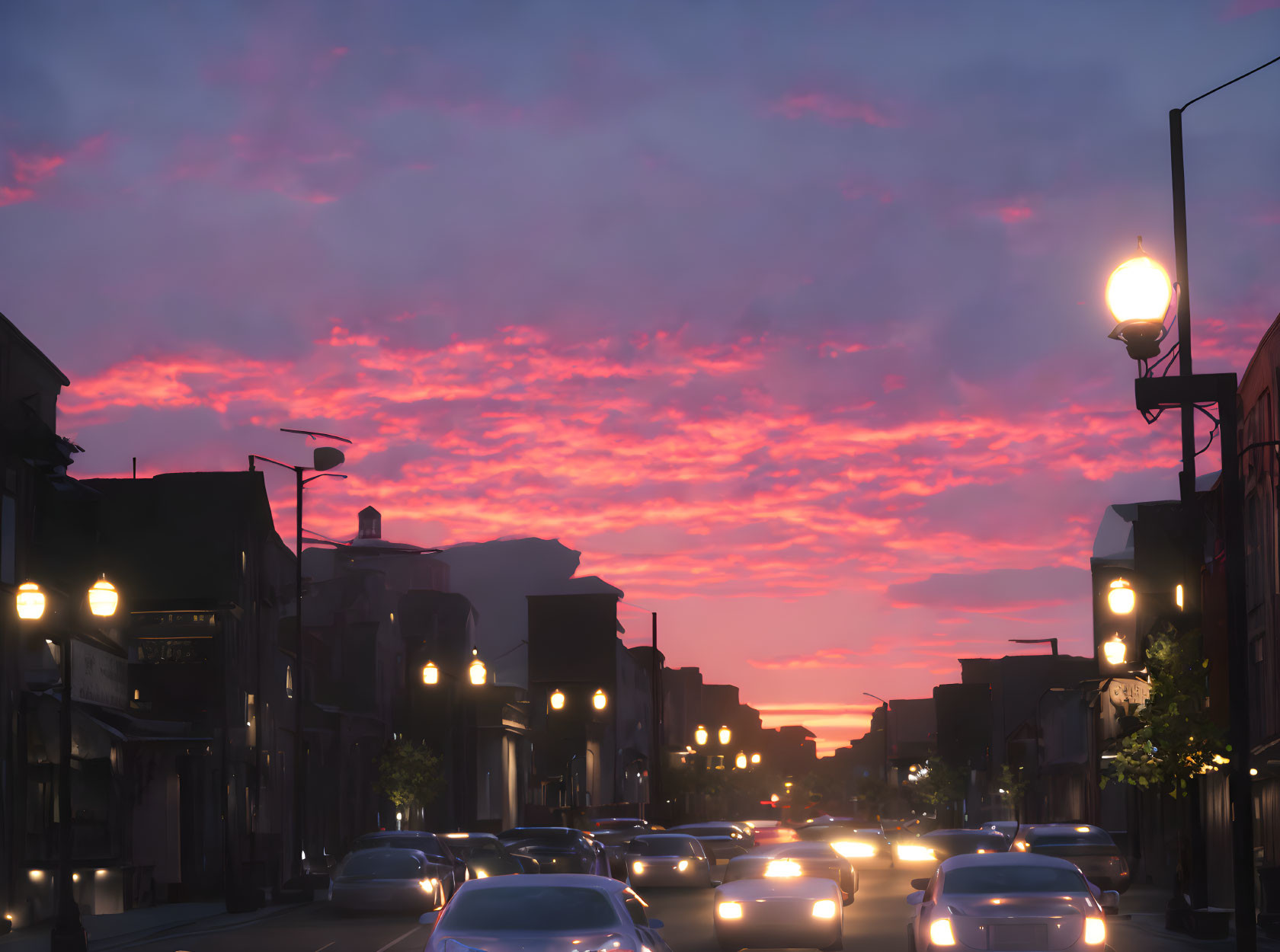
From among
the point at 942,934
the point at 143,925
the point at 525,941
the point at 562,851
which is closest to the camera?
the point at 525,941

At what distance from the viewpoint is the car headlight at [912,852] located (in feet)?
169

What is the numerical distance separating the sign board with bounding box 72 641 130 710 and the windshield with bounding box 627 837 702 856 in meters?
12.9

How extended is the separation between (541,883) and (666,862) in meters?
25.0

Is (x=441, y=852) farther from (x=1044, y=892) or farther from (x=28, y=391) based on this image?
(x=1044, y=892)

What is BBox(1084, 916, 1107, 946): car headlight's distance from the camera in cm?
1659

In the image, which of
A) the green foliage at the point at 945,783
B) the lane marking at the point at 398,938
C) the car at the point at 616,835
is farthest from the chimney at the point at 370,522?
the lane marking at the point at 398,938

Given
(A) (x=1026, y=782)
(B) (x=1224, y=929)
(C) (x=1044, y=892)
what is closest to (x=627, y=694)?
(A) (x=1026, y=782)

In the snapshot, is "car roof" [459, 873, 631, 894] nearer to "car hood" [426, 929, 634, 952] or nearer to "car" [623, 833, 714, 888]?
"car hood" [426, 929, 634, 952]

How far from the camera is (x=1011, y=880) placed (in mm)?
17188

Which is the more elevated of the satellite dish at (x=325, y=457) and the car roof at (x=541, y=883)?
the satellite dish at (x=325, y=457)

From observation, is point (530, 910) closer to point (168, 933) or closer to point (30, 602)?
point (30, 602)

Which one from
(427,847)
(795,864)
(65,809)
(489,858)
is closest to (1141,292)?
(795,864)

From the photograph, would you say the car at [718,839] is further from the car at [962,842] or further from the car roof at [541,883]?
the car roof at [541,883]

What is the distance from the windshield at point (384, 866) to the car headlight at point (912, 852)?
23.1 meters
